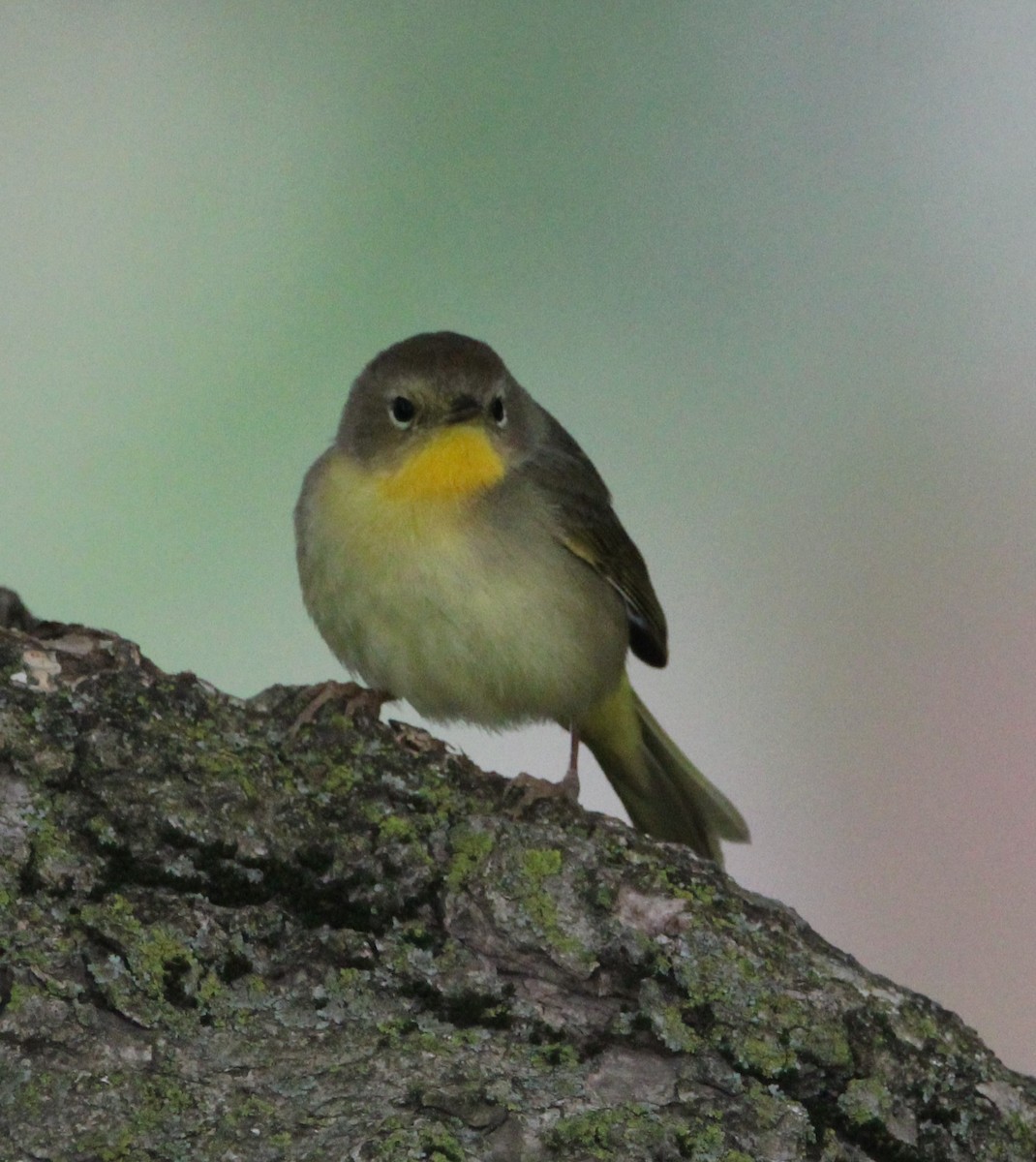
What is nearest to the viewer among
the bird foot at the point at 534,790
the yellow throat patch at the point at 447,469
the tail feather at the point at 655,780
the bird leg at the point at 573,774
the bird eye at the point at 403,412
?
the bird foot at the point at 534,790

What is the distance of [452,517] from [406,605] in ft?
0.68

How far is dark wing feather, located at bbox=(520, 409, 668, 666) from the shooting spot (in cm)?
328

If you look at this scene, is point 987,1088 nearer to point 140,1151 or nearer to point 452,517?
point 140,1151

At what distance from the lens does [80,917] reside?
198 cm

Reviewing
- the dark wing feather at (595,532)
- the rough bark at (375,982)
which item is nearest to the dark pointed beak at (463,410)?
the dark wing feather at (595,532)

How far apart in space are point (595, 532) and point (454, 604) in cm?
48

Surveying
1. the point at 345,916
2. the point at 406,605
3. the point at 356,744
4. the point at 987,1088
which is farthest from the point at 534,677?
the point at 987,1088

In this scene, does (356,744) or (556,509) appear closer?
(356,744)

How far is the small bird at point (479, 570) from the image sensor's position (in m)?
3.01

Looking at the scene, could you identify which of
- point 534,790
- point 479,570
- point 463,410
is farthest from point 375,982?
point 463,410

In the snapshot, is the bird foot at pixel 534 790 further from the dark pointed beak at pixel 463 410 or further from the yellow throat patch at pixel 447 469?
the dark pointed beak at pixel 463 410

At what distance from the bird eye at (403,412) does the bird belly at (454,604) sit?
0.46ft

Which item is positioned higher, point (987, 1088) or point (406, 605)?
point (406, 605)

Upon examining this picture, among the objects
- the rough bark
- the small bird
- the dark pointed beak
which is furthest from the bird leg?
the dark pointed beak
